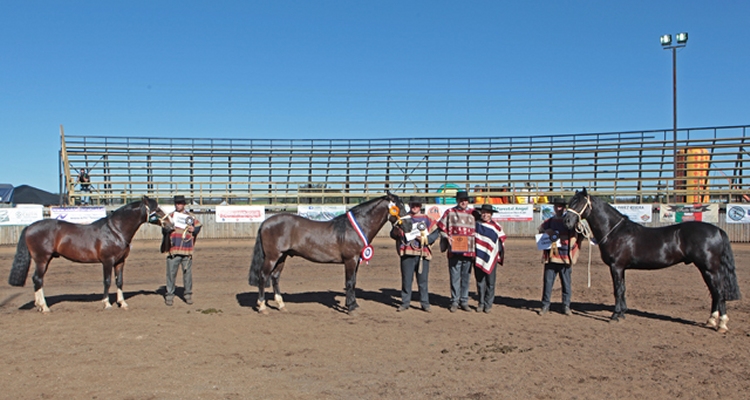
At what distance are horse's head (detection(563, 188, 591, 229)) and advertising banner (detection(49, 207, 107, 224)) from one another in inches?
698

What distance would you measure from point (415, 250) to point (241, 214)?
1465 cm

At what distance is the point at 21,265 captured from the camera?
31.8ft

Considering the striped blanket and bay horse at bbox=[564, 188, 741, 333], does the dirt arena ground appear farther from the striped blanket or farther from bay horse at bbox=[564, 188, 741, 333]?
the striped blanket

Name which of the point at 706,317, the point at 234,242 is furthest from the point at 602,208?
the point at 234,242

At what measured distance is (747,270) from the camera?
14.3 meters

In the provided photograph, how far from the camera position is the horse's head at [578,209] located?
9.16 meters

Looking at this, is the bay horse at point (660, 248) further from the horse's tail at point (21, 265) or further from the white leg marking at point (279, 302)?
the horse's tail at point (21, 265)

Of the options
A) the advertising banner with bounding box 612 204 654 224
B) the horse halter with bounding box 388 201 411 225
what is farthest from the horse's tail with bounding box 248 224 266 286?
the advertising banner with bounding box 612 204 654 224

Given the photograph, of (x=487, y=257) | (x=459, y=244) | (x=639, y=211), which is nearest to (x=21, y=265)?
(x=459, y=244)

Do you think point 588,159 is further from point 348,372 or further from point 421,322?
point 348,372

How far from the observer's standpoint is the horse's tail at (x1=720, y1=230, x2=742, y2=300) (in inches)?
334

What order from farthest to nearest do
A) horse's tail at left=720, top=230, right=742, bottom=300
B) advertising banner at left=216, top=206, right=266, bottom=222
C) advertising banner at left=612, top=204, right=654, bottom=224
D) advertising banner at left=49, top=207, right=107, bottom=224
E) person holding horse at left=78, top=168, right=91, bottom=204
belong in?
person holding horse at left=78, top=168, right=91, bottom=204 → advertising banner at left=216, top=206, right=266, bottom=222 → advertising banner at left=612, top=204, right=654, bottom=224 → advertising banner at left=49, top=207, right=107, bottom=224 → horse's tail at left=720, top=230, right=742, bottom=300

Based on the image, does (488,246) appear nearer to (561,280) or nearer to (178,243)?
(561,280)

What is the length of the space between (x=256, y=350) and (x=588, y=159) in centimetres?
2659
